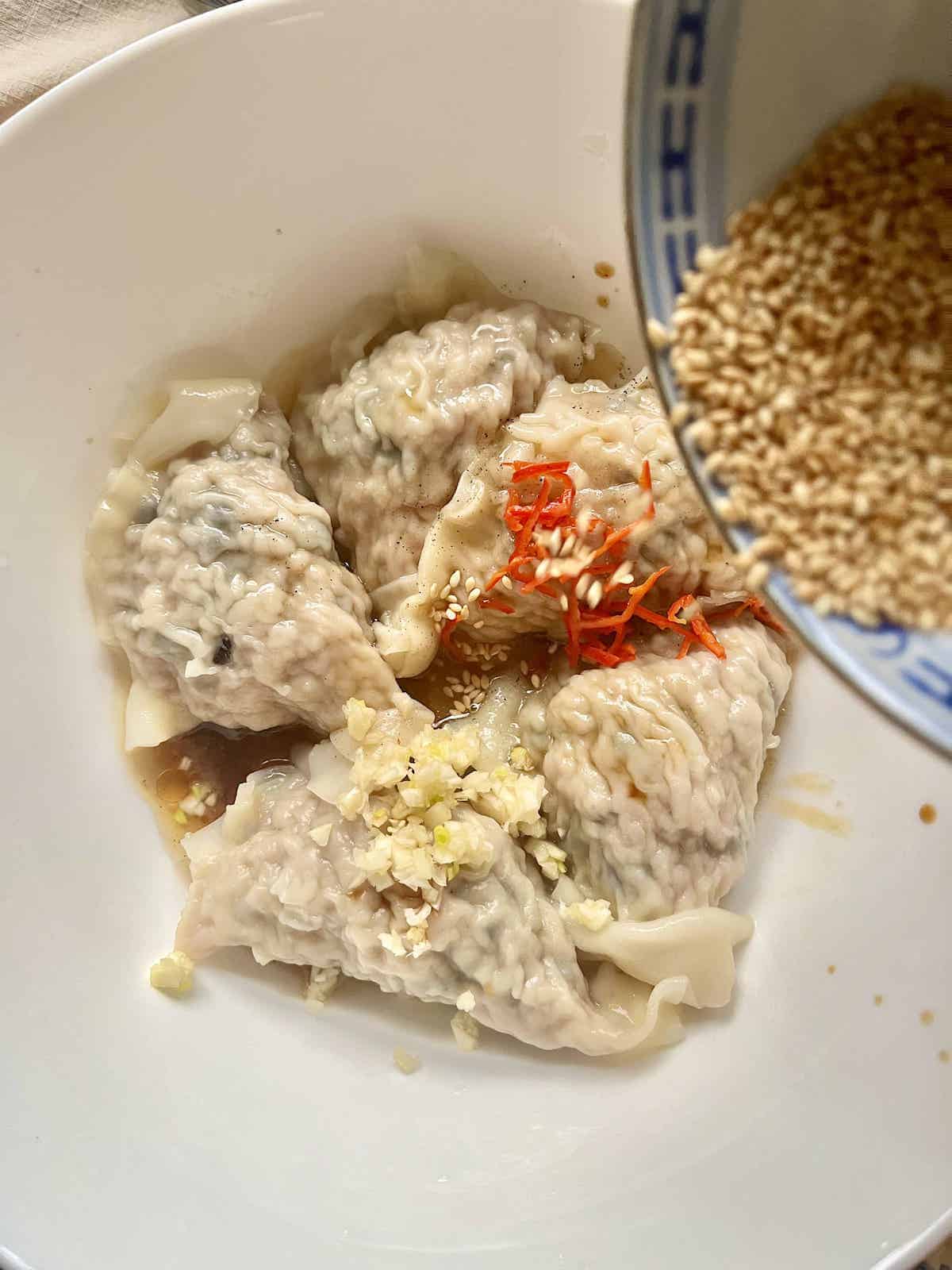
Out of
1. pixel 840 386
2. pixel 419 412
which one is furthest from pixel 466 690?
pixel 840 386

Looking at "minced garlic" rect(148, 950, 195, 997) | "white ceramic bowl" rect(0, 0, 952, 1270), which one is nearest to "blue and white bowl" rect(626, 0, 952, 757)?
"white ceramic bowl" rect(0, 0, 952, 1270)

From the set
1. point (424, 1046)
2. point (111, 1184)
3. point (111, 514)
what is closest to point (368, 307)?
point (111, 514)

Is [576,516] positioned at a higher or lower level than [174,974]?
higher

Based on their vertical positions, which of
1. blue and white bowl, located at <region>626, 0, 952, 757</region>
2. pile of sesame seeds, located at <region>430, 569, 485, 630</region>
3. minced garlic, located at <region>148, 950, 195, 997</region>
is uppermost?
blue and white bowl, located at <region>626, 0, 952, 757</region>

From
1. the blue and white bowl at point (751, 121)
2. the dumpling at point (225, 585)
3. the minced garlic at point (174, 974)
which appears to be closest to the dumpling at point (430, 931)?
the minced garlic at point (174, 974)

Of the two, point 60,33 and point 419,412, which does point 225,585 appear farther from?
point 60,33

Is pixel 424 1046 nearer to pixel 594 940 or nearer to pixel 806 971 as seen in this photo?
pixel 594 940

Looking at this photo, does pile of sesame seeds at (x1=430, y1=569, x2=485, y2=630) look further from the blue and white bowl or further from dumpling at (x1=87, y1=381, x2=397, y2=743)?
the blue and white bowl
